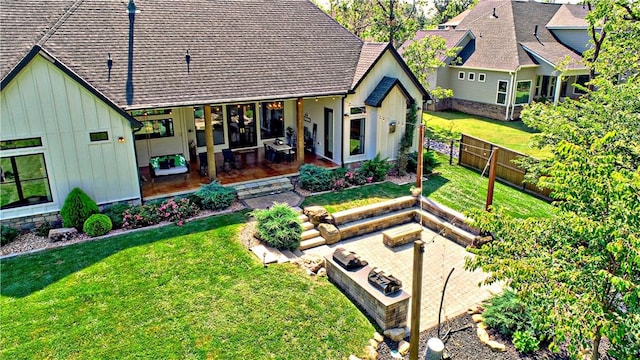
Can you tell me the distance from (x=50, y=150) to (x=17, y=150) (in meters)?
0.77

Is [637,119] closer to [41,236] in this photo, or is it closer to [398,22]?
[41,236]

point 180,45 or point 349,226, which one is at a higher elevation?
point 180,45

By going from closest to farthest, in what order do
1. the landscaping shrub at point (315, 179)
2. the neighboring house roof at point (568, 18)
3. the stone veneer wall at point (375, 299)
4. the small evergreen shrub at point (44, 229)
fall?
1. the stone veneer wall at point (375, 299)
2. the small evergreen shrub at point (44, 229)
3. the landscaping shrub at point (315, 179)
4. the neighboring house roof at point (568, 18)

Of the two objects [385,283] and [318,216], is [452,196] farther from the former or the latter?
[385,283]

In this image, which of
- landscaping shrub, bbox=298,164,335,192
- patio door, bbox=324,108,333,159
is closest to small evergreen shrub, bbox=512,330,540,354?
landscaping shrub, bbox=298,164,335,192

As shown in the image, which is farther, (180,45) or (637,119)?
(180,45)

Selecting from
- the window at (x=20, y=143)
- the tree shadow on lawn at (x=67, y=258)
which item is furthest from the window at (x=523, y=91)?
the window at (x=20, y=143)

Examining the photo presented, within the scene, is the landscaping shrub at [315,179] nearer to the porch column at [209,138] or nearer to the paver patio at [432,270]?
the paver patio at [432,270]

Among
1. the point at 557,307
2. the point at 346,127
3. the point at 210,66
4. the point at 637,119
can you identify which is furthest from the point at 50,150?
the point at 637,119

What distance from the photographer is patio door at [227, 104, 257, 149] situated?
18.5 metres

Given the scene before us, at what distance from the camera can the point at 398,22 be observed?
27547 millimetres

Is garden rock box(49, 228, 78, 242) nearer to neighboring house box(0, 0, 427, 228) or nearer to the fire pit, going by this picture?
neighboring house box(0, 0, 427, 228)

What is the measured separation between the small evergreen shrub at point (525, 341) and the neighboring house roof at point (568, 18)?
29471 millimetres

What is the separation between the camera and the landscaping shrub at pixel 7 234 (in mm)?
11602
